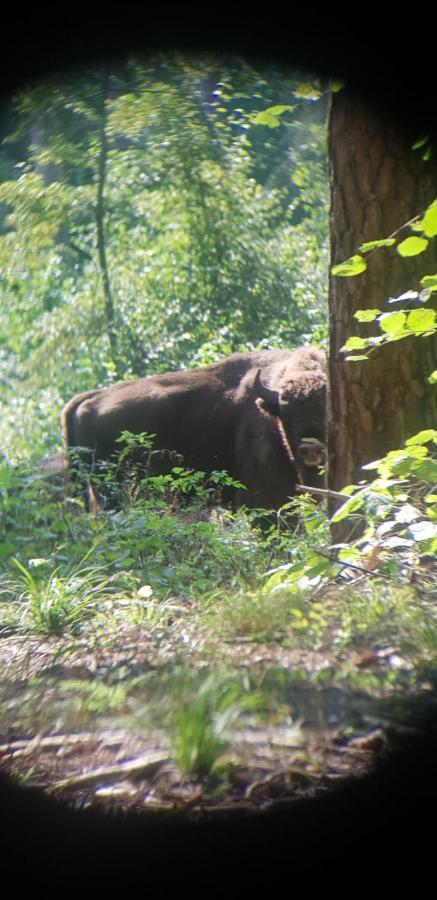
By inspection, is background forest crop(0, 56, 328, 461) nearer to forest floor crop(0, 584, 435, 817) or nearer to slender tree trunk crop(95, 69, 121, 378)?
slender tree trunk crop(95, 69, 121, 378)

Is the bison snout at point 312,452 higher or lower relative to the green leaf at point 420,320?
lower

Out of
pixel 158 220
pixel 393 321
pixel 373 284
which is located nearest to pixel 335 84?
pixel 373 284

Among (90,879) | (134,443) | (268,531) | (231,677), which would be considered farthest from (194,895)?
(134,443)

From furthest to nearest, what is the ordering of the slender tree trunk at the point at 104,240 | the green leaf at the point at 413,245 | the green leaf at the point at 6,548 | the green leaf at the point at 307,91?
the green leaf at the point at 6,548
the slender tree trunk at the point at 104,240
the green leaf at the point at 307,91
the green leaf at the point at 413,245

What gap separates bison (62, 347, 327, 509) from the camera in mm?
3998

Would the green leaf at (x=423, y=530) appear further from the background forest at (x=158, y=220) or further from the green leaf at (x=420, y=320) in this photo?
the background forest at (x=158, y=220)

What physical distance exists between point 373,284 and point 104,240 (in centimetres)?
147

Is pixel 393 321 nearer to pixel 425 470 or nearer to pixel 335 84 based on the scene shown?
pixel 425 470

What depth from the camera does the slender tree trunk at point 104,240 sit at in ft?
10.3

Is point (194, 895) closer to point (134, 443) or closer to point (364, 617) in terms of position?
point (364, 617)

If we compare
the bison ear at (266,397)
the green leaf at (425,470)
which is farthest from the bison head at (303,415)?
the green leaf at (425,470)

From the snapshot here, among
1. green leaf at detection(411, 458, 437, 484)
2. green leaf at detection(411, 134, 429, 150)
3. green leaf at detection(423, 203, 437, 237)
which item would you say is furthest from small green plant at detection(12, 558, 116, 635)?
green leaf at detection(411, 134, 429, 150)

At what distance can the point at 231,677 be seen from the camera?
1.95 meters

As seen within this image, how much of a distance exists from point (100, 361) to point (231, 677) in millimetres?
2761
